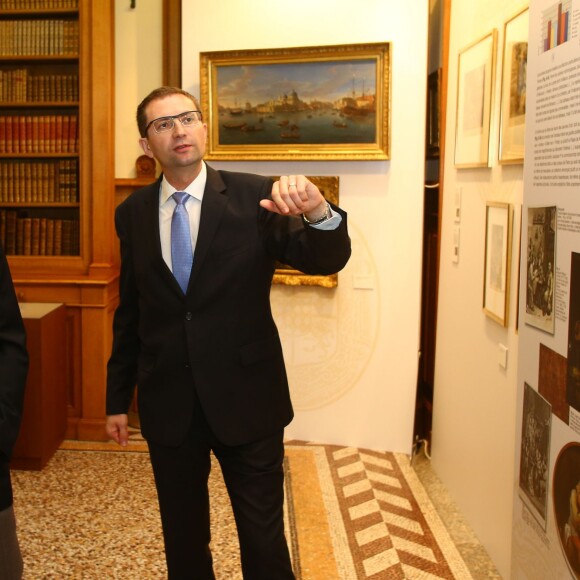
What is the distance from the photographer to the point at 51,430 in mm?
4035

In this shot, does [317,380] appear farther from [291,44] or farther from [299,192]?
[299,192]

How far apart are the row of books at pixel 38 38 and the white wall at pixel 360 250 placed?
808 mm

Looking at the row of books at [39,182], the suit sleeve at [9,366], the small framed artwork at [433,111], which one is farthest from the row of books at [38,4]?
the suit sleeve at [9,366]

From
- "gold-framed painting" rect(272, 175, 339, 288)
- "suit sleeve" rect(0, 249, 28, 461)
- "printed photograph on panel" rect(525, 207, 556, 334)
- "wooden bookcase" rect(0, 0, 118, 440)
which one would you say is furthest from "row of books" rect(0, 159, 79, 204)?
"printed photograph on panel" rect(525, 207, 556, 334)

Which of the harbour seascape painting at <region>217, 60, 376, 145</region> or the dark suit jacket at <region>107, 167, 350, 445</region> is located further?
the harbour seascape painting at <region>217, 60, 376, 145</region>

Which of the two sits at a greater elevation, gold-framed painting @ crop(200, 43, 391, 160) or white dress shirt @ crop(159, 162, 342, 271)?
gold-framed painting @ crop(200, 43, 391, 160)

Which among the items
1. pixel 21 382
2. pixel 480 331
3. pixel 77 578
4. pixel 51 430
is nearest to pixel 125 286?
pixel 21 382

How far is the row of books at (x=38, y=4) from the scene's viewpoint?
14.3 ft

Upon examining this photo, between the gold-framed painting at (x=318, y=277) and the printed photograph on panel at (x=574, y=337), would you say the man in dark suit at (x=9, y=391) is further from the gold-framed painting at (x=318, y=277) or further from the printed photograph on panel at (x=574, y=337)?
the gold-framed painting at (x=318, y=277)

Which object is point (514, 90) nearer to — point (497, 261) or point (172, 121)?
point (497, 261)

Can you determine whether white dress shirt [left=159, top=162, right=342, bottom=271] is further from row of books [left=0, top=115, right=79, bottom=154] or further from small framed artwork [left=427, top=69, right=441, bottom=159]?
row of books [left=0, top=115, right=79, bottom=154]

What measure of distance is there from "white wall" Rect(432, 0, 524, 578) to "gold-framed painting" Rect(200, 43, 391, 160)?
1.55ft

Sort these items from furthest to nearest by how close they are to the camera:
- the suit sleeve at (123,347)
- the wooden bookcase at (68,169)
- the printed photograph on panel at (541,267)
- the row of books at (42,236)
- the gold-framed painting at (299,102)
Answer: the row of books at (42,236)
the wooden bookcase at (68,169)
the gold-framed painting at (299,102)
the suit sleeve at (123,347)
the printed photograph on panel at (541,267)

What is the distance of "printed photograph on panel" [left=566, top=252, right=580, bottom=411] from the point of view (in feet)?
5.20
